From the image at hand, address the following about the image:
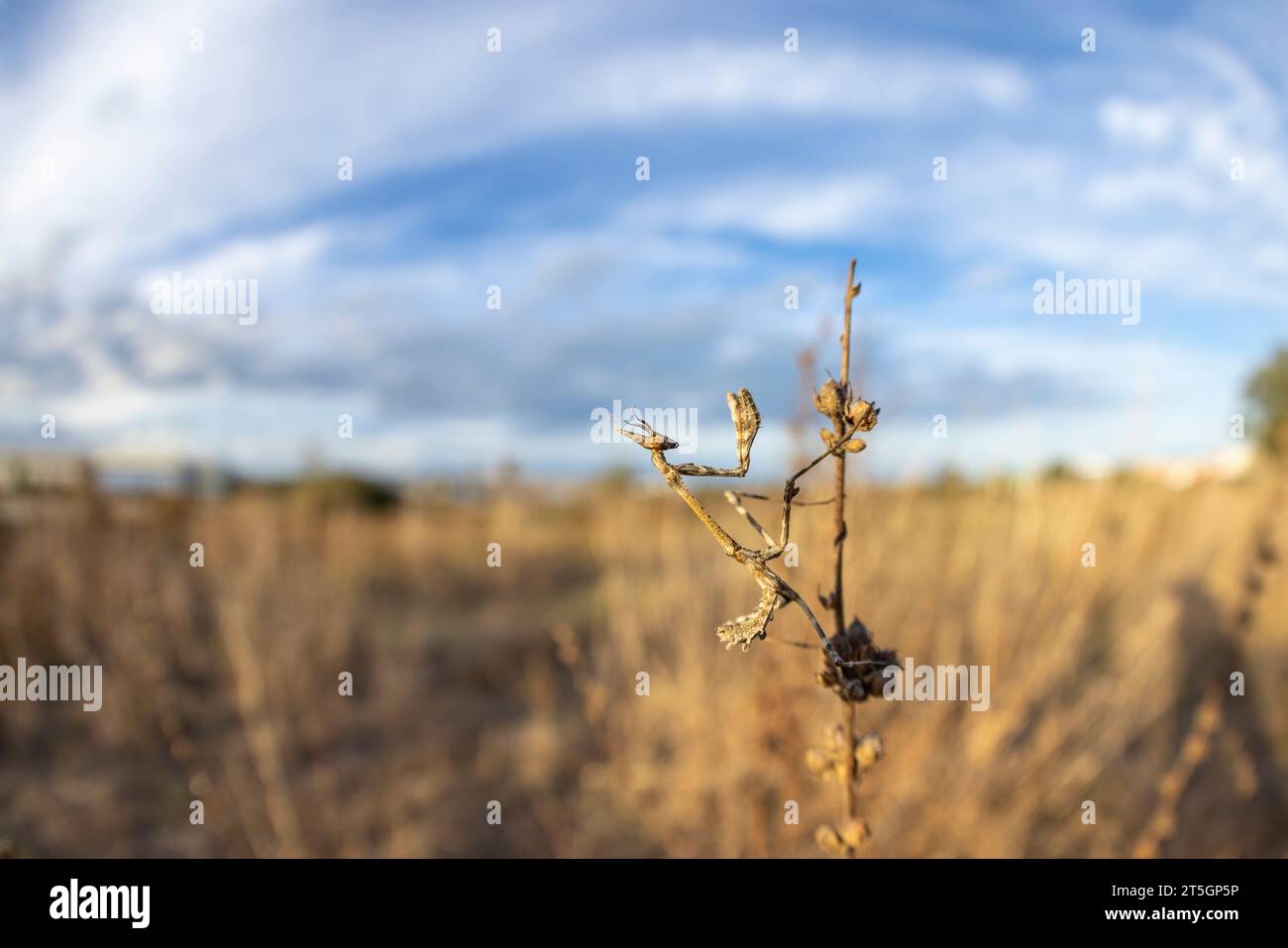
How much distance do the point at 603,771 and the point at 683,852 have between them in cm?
92

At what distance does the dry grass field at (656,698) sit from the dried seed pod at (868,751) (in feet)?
2.19

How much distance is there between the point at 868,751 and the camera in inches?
24.9

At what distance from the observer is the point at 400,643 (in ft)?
19.9

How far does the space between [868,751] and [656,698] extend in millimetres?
3264

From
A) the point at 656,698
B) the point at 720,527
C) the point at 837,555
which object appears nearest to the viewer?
the point at 720,527

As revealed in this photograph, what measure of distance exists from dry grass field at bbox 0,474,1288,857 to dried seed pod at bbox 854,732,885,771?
67 cm

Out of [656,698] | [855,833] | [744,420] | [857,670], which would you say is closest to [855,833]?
[855,833]

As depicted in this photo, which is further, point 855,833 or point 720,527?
point 855,833

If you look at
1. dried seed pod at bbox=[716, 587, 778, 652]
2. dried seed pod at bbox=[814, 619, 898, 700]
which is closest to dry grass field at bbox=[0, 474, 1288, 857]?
dried seed pod at bbox=[814, 619, 898, 700]

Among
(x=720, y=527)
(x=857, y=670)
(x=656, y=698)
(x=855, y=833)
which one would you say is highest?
(x=720, y=527)

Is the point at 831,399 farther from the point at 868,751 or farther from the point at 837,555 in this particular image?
the point at 868,751

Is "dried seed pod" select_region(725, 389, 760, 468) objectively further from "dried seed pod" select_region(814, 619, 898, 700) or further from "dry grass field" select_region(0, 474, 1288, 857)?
"dry grass field" select_region(0, 474, 1288, 857)
